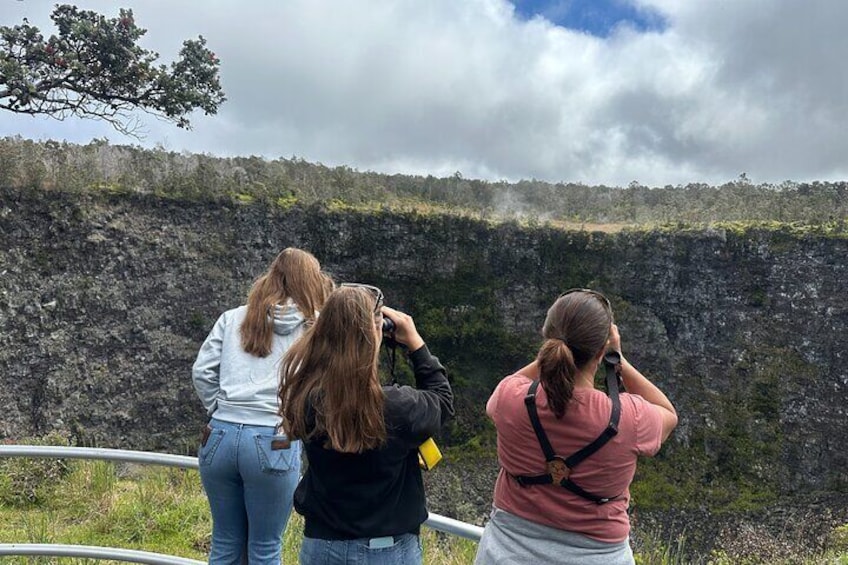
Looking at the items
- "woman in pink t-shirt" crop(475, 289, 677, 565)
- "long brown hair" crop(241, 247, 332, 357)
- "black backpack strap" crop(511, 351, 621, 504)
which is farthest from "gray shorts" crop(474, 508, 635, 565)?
"long brown hair" crop(241, 247, 332, 357)

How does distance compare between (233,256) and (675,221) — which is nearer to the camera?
(233,256)

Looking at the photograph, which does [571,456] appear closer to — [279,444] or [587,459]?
[587,459]

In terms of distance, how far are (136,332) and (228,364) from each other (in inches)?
460

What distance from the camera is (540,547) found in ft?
7.73

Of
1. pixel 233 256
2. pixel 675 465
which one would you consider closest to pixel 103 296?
pixel 233 256

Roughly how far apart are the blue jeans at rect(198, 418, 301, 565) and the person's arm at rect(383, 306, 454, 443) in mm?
738

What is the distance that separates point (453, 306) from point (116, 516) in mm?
12525

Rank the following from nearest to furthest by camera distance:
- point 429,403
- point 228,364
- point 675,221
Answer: point 429,403, point 228,364, point 675,221

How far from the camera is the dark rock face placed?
12.8 m

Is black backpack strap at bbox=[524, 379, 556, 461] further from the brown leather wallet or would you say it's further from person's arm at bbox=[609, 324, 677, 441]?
the brown leather wallet

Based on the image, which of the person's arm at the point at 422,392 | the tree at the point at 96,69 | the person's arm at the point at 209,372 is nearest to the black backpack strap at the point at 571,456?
the person's arm at the point at 422,392

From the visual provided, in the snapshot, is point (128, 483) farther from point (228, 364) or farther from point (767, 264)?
point (767, 264)

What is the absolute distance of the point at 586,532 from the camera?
→ 7.63ft

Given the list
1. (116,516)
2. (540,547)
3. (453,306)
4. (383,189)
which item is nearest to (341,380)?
(540,547)
